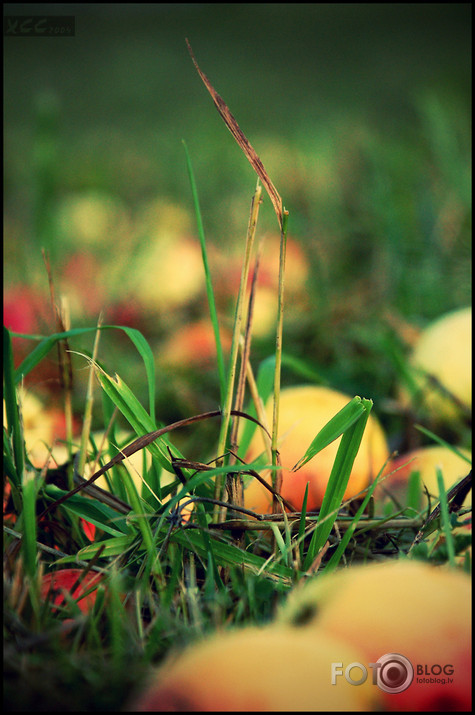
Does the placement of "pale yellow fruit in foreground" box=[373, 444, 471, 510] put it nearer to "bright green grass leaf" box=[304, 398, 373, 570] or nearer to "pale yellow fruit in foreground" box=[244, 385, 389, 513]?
"pale yellow fruit in foreground" box=[244, 385, 389, 513]

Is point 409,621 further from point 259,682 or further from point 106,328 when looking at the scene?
point 106,328

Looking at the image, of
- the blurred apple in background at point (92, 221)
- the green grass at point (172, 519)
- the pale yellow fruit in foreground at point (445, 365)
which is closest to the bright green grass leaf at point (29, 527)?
the green grass at point (172, 519)

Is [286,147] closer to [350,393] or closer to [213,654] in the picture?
[350,393]

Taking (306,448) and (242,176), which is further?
(242,176)

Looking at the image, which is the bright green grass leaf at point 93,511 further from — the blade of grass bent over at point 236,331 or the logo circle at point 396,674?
the logo circle at point 396,674

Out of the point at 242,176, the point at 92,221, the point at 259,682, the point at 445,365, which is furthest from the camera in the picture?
the point at 242,176

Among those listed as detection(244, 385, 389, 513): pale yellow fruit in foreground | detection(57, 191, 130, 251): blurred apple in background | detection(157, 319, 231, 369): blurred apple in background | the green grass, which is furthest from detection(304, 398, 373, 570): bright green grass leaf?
detection(57, 191, 130, 251): blurred apple in background

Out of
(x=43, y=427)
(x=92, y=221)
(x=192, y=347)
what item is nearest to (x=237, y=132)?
(x=43, y=427)
